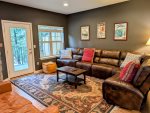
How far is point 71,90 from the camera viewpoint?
3051mm

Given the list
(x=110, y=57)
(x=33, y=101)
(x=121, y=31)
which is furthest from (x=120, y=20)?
(x=33, y=101)

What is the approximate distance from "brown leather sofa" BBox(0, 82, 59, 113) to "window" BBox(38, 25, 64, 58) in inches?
121

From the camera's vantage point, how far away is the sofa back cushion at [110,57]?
394 centimetres

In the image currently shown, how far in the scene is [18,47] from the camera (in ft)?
14.0

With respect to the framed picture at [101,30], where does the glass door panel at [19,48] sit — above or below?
below

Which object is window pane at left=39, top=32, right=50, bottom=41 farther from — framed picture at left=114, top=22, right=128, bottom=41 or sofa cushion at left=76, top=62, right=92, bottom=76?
framed picture at left=114, top=22, right=128, bottom=41

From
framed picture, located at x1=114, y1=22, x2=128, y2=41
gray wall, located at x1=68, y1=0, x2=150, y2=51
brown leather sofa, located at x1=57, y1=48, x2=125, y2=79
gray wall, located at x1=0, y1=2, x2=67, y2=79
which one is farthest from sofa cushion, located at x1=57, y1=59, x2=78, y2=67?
framed picture, located at x1=114, y1=22, x2=128, y2=41

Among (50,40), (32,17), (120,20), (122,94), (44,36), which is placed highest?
(32,17)

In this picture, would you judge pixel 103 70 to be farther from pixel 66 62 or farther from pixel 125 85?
pixel 66 62

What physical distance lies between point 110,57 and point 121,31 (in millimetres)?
1020

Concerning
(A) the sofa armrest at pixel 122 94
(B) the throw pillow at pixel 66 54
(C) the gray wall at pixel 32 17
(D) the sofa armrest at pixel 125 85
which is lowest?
(A) the sofa armrest at pixel 122 94

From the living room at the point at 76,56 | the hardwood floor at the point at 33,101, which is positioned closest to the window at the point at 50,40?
the living room at the point at 76,56

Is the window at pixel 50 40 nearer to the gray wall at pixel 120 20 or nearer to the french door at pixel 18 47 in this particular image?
the french door at pixel 18 47

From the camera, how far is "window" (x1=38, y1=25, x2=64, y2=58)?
5.04 meters
